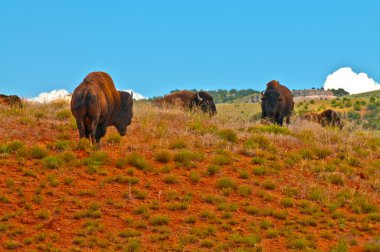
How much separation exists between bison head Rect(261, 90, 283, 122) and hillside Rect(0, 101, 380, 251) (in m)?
4.74

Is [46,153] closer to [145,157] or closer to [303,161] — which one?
[145,157]

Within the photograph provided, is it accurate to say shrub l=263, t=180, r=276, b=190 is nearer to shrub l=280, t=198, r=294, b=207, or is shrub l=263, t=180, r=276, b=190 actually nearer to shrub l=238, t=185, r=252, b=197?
shrub l=238, t=185, r=252, b=197

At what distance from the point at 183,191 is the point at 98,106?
116 inches

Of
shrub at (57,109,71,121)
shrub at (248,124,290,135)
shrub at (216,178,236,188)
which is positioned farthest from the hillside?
shrub at (57,109,71,121)

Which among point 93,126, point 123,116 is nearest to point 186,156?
point 93,126

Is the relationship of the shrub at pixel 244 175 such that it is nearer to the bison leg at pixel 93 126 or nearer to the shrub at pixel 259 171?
the shrub at pixel 259 171

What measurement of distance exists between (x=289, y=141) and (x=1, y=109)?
9776 mm

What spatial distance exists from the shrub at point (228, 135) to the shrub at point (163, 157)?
11.4ft

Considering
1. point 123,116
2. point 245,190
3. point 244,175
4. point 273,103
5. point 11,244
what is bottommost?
point 11,244

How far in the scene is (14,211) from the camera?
425 inches

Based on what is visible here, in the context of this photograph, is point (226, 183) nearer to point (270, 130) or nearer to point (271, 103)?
point (270, 130)

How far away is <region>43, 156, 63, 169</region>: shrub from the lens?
1317 centimetres

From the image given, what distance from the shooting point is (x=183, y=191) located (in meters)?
12.6

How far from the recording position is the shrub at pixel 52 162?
13.2 metres
